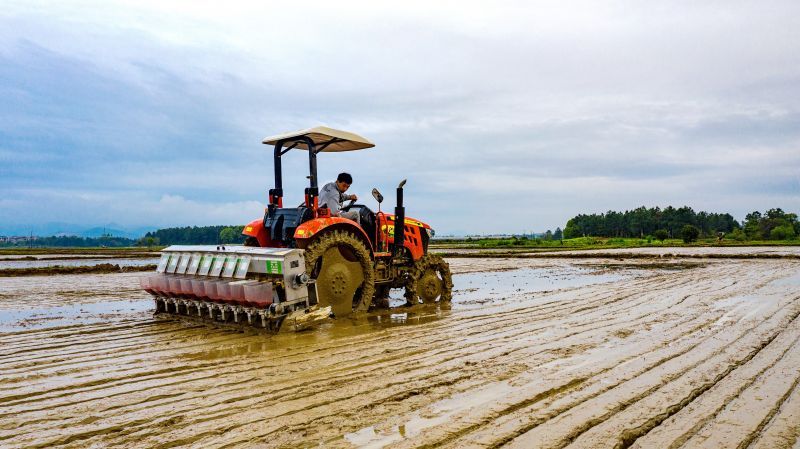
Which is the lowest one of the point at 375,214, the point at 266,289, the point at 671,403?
the point at 671,403

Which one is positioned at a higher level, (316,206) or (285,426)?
(316,206)

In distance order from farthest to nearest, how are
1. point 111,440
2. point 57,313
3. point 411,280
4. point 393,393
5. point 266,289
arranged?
1. point 411,280
2. point 57,313
3. point 266,289
4. point 393,393
5. point 111,440

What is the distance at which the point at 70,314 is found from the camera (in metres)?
9.02

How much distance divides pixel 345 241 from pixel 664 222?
4403 inches

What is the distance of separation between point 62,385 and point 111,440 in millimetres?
1589

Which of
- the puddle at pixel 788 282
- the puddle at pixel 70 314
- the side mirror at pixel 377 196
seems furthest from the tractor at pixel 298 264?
the puddle at pixel 788 282

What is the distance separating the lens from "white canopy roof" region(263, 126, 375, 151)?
8086 mm

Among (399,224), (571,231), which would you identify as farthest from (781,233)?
(399,224)

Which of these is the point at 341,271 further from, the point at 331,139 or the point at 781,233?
the point at 781,233

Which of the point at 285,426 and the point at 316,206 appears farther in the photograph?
the point at 316,206

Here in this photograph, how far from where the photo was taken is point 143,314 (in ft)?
28.9

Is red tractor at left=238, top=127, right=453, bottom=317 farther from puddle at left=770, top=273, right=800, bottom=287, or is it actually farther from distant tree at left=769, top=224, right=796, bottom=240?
distant tree at left=769, top=224, right=796, bottom=240

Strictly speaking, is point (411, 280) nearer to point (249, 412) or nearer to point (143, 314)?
point (143, 314)

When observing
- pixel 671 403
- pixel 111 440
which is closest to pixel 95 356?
pixel 111 440
